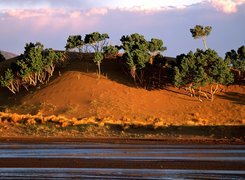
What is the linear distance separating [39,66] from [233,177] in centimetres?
6731

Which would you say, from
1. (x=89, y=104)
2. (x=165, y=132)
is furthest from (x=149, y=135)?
(x=89, y=104)

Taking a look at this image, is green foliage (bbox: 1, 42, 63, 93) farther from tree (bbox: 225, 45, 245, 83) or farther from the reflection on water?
the reflection on water

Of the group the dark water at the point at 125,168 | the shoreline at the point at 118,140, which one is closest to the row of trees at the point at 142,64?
the shoreline at the point at 118,140

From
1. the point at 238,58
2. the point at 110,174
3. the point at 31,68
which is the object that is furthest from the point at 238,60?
the point at 110,174

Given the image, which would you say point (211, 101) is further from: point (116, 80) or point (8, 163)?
point (8, 163)

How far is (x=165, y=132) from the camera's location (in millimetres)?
56031

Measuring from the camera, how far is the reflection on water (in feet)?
70.4

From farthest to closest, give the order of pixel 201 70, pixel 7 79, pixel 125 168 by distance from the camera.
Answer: pixel 7 79, pixel 201 70, pixel 125 168

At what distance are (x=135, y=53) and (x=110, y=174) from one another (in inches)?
2490

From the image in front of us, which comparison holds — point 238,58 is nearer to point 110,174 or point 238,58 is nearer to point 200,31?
point 200,31

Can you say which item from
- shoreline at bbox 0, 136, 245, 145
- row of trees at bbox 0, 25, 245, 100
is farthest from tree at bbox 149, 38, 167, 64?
shoreline at bbox 0, 136, 245, 145

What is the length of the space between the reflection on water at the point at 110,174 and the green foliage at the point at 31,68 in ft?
208

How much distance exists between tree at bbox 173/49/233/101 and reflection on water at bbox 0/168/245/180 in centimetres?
5808

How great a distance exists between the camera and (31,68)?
8700cm
